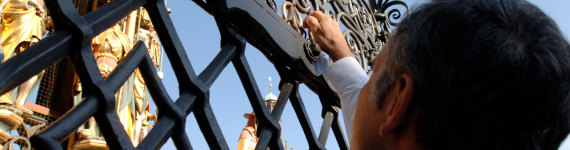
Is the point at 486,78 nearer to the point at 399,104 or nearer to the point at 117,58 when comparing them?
the point at 399,104

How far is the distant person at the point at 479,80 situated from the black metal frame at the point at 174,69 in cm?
22

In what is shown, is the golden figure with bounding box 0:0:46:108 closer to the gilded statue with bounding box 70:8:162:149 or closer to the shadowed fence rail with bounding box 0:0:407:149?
the gilded statue with bounding box 70:8:162:149

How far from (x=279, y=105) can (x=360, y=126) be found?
292mm

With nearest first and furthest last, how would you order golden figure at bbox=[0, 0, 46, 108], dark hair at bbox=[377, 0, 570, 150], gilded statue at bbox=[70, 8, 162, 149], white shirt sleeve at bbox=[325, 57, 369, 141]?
1. dark hair at bbox=[377, 0, 570, 150]
2. white shirt sleeve at bbox=[325, 57, 369, 141]
3. golden figure at bbox=[0, 0, 46, 108]
4. gilded statue at bbox=[70, 8, 162, 149]

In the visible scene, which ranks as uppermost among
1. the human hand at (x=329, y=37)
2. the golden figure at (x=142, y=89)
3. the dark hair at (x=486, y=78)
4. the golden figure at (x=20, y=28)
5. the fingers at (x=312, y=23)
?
the golden figure at (x=20, y=28)

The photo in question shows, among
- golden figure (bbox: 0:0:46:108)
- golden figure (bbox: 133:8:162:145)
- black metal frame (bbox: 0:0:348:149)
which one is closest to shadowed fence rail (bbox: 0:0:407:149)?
black metal frame (bbox: 0:0:348:149)

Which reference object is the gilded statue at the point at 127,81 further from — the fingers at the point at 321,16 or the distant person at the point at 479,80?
the distant person at the point at 479,80

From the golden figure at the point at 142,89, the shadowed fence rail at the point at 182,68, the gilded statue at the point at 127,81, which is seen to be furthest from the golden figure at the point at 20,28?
the shadowed fence rail at the point at 182,68

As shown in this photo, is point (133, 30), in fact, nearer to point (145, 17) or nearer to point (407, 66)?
point (145, 17)

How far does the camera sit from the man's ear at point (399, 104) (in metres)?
0.45

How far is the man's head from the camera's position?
16.5 inches

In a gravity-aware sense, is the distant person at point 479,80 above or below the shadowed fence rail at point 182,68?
below

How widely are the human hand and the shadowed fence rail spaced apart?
2 centimetres

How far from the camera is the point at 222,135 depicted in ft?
2.09
